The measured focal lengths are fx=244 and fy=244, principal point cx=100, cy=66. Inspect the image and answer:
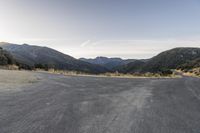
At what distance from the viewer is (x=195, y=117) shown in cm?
609

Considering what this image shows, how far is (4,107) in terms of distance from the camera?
6.61 meters

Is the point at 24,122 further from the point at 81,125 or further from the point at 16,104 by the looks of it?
the point at 16,104

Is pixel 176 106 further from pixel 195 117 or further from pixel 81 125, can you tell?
pixel 81 125

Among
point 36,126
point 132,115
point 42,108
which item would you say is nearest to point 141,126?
point 132,115

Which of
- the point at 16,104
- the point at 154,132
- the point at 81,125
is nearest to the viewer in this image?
the point at 154,132

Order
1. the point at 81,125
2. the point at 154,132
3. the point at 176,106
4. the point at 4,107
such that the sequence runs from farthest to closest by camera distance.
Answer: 1. the point at 176,106
2. the point at 4,107
3. the point at 81,125
4. the point at 154,132

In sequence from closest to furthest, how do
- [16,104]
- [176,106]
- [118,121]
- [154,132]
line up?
1. [154,132]
2. [118,121]
3. [16,104]
4. [176,106]

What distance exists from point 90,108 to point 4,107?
234 cm

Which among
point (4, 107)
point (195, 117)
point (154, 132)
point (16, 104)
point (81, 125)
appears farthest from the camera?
point (16, 104)

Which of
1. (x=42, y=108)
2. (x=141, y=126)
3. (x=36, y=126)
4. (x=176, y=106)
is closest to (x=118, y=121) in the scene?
(x=141, y=126)

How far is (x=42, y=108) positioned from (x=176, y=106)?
13.3ft

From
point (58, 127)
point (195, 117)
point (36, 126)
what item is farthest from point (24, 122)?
point (195, 117)

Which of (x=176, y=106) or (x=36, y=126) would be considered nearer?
(x=36, y=126)

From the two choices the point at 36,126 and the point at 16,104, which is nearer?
the point at 36,126
